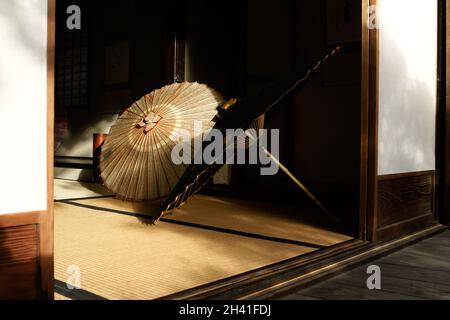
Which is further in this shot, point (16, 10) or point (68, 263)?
point (68, 263)

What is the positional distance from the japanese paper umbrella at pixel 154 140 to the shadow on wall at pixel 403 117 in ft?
4.24

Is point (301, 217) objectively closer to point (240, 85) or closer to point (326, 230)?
point (326, 230)

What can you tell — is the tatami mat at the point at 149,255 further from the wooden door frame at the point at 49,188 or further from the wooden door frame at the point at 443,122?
the wooden door frame at the point at 443,122

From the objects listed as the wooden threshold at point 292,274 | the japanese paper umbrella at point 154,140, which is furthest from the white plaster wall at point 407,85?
the japanese paper umbrella at point 154,140

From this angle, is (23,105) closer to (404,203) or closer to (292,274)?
(292,274)

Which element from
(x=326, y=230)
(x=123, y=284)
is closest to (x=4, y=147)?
(x=123, y=284)

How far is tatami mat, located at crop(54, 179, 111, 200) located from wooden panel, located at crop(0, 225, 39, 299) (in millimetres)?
2883

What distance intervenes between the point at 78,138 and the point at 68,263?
403cm

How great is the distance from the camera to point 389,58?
2504 millimetres

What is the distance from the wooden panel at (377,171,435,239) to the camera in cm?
248

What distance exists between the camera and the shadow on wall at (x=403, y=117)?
2.47 meters

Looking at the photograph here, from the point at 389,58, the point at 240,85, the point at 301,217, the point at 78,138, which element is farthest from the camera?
the point at 78,138

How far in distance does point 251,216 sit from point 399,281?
143 centimetres
